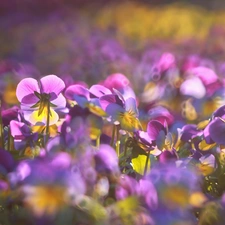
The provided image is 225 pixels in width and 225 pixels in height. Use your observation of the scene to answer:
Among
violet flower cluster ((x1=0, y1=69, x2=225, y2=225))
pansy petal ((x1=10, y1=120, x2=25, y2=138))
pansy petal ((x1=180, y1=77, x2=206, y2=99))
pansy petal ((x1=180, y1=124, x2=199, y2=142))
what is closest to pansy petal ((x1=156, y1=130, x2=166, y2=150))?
violet flower cluster ((x1=0, y1=69, x2=225, y2=225))

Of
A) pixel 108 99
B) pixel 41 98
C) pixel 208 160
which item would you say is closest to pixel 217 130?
pixel 208 160

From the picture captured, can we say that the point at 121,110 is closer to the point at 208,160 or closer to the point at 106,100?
the point at 106,100

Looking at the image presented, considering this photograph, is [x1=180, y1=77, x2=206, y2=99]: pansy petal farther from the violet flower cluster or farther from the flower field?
the violet flower cluster

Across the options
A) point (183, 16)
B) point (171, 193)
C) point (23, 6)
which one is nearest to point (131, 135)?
point (171, 193)

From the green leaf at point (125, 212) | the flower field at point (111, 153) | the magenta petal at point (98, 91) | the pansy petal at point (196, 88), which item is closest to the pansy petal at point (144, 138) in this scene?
the flower field at point (111, 153)

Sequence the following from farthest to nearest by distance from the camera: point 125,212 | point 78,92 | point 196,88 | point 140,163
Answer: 1. point 196,88
2. point 78,92
3. point 140,163
4. point 125,212

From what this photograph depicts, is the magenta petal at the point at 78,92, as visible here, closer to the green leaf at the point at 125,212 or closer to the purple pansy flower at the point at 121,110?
the purple pansy flower at the point at 121,110
